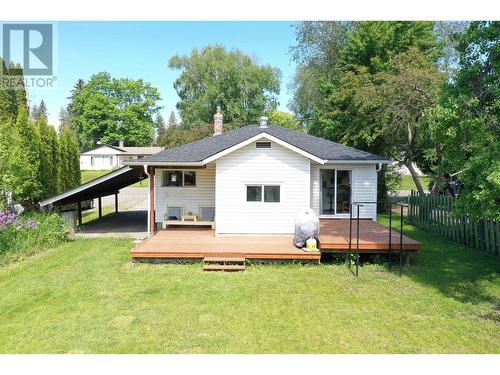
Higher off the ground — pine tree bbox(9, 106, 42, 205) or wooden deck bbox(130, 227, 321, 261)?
pine tree bbox(9, 106, 42, 205)

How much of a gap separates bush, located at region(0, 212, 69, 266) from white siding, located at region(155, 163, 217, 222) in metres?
3.50

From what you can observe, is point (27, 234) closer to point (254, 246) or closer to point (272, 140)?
point (254, 246)

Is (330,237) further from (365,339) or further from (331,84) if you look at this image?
(331,84)

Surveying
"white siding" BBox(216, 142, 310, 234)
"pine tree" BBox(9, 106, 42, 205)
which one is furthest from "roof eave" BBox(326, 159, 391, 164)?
"pine tree" BBox(9, 106, 42, 205)

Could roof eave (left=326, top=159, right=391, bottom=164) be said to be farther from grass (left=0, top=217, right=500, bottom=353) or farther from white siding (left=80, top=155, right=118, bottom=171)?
white siding (left=80, top=155, right=118, bottom=171)

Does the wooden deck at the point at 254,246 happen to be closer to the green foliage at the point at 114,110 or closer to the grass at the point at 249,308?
the grass at the point at 249,308

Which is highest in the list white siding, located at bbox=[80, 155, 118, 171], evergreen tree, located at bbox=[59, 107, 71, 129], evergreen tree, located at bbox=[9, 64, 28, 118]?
Answer: evergreen tree, located at bbox=[59, 107, 71, 129]

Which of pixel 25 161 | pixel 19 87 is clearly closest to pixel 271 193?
pixel 25 161

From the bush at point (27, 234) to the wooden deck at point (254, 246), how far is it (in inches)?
148

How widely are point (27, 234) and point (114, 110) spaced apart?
55.4 metres

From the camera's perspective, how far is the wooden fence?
38.5 ft

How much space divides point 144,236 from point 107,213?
8.32 metres

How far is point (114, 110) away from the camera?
64000 mm
